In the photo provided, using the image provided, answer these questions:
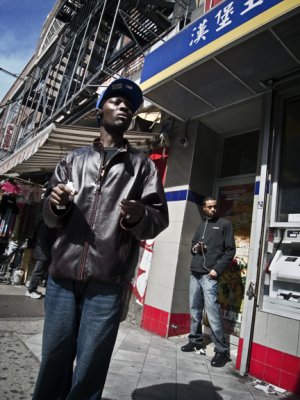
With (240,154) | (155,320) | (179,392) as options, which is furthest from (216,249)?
(240,154)

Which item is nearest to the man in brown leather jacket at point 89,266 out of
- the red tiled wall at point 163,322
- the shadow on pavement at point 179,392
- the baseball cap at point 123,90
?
the baseball cap at point 123,90

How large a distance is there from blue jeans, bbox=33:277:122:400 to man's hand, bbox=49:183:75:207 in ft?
1.38

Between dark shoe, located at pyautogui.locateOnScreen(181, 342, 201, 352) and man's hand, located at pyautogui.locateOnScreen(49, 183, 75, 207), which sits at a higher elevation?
man's hand, located at pyautogui.locateOnScreen(49, 183, 75, 207)

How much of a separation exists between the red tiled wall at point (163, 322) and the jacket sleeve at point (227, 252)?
138 cm

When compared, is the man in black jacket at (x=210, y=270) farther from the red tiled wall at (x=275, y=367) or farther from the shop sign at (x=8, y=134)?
the shop sign at (x=8, y=134)

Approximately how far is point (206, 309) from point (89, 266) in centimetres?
339

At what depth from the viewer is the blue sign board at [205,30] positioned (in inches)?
150

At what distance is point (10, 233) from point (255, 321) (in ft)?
22.9

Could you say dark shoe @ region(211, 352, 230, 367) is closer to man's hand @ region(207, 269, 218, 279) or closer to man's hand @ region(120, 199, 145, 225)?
man's hand @ region(207, 269, 218, 279)

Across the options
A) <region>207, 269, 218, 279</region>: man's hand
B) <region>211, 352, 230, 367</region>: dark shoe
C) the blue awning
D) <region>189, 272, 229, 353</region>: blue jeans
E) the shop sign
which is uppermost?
the shop sign

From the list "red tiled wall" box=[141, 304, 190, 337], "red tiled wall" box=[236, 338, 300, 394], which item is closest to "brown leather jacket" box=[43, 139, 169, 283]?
"red tiled wall" box=[236, 338, 300, 394]

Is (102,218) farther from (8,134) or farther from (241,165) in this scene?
(8,134)

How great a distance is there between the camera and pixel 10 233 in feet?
29.3

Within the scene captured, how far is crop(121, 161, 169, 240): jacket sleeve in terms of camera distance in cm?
165
